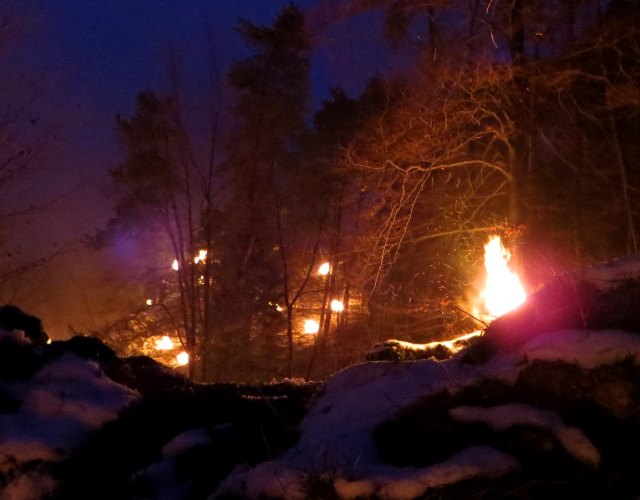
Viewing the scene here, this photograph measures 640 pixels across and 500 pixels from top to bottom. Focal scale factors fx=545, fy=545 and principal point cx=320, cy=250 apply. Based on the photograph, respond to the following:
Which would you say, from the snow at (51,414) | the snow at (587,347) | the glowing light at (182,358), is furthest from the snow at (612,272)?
the glowing light at (182,358)

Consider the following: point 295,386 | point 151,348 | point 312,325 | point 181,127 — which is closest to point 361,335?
point 312,325

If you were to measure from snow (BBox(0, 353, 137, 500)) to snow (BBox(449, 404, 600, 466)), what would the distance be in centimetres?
242

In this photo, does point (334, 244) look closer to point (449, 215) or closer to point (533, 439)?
point (449, 215)

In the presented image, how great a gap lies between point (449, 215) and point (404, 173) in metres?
1.86

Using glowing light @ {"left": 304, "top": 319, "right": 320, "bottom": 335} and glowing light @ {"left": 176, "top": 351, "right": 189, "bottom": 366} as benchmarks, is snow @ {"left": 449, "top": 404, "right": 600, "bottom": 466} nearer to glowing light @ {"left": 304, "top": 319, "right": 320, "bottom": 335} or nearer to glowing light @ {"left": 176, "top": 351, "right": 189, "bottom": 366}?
glowing light @ {"left": 176, "top": 351, "right": 189, "bottom": 366}

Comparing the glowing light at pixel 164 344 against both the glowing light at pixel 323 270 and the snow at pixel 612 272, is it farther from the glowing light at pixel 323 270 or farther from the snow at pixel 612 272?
the snow at pixel 612 272

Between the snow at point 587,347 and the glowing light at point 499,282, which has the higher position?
the glowing light at point 499,282

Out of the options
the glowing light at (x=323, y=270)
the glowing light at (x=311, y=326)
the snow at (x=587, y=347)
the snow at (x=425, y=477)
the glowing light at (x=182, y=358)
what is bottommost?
the snow at (x=425, y=477)

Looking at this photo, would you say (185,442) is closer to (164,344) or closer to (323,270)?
(164,344)

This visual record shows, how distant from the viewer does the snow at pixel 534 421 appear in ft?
9.33

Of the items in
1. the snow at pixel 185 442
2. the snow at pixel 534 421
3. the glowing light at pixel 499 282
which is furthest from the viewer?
the glowing light at pixel 499 282

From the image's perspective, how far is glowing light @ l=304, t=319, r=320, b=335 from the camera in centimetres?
2127

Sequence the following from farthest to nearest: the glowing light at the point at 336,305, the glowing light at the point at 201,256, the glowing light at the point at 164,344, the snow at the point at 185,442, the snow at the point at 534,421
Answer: the glowing light at the point at 336,305
the glowing light at the point at 201,256
the glowing light at the point at 164,344
the snow at the point at 185,442
the snow at the point at 534,421

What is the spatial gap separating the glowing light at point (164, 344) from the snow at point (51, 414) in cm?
1477
